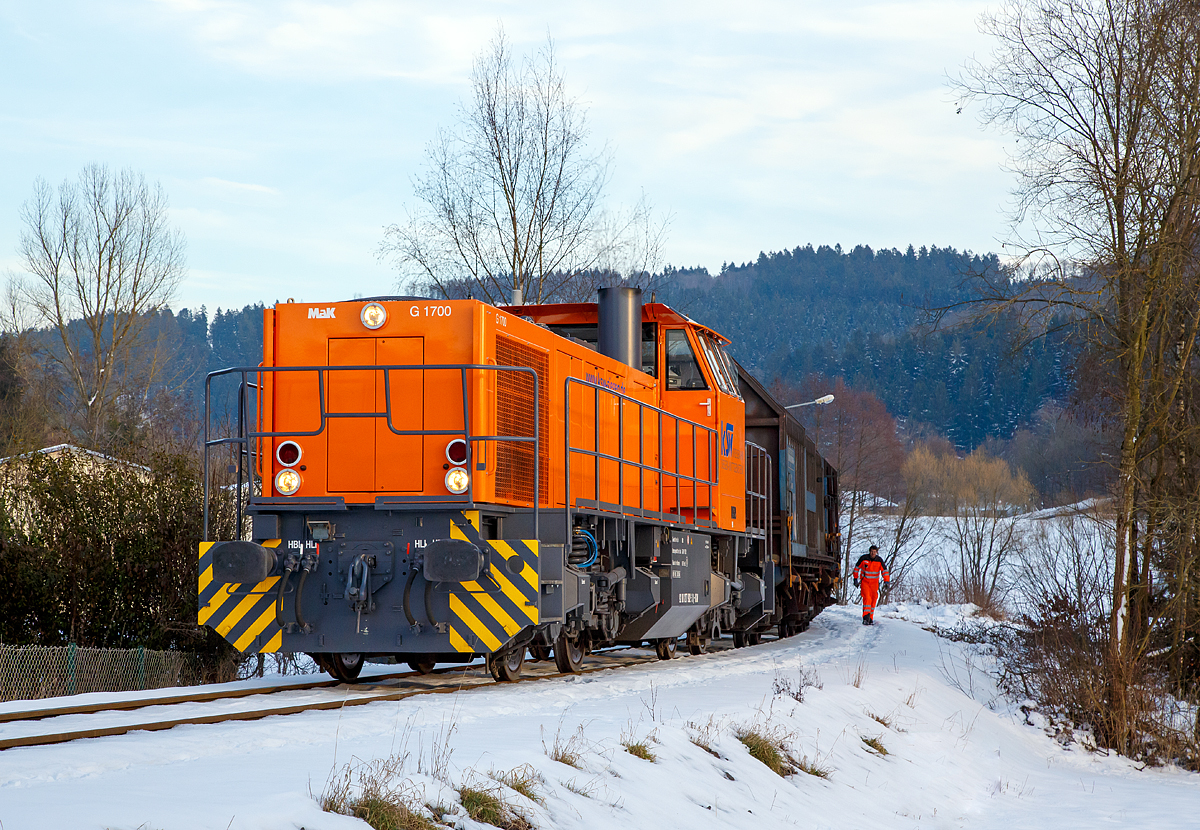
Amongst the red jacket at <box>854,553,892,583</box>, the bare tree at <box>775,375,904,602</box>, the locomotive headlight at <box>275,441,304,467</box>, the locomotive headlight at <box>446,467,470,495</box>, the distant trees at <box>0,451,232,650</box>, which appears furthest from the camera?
the bare tree at <box>775,375,904,602</box>

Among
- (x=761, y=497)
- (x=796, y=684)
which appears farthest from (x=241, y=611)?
(x=761, y=497)

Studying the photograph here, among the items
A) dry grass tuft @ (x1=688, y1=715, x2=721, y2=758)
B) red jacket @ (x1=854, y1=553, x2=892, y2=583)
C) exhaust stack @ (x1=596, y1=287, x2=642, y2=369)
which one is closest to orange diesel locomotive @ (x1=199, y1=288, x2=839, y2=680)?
exhaust stack @ (x1=596, y1=287, x2=642, y2=369)

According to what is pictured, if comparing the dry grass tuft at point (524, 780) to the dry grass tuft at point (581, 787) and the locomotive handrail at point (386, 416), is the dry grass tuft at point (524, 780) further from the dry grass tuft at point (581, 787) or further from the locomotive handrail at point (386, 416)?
the locomotive handrail at point (386, 416)

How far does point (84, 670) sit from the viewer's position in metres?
10.2

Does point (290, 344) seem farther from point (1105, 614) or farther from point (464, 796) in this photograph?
point (1105, 614)

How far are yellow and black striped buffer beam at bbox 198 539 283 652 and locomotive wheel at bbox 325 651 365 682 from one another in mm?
852

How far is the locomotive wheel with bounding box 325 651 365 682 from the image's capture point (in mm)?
9336

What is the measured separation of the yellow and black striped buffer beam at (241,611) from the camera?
28.1ft

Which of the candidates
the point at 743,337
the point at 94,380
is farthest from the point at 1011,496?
the point at 743,337

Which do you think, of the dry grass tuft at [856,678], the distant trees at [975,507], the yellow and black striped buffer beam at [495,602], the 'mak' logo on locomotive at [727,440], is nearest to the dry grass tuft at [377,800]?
the yellow and black striped buffer beam at [495,602]

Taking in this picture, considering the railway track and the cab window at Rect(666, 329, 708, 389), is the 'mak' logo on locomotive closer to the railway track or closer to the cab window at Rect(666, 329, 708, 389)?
the cab window at Rect(666, 329, 708, 389)

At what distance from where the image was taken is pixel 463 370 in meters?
8.53

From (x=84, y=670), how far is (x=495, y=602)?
4.39 meters

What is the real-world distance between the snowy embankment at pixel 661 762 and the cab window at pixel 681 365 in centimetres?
325
